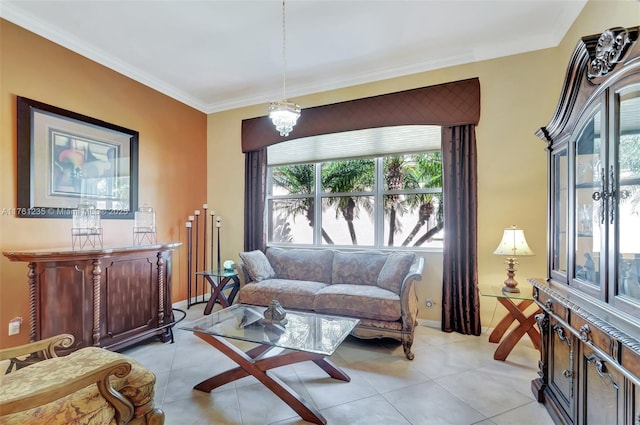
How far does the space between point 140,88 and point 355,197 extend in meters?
3.13

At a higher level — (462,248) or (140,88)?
(140,88)

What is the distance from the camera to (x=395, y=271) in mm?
3236

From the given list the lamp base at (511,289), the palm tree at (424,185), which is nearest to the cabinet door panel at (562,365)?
the lamp base at (511,289)

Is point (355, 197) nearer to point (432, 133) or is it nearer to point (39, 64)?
point (432, 133)

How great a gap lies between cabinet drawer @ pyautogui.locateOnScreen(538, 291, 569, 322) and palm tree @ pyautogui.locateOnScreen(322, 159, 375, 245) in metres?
2.29

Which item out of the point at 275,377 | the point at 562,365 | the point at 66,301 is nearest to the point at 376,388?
the point at 275,377

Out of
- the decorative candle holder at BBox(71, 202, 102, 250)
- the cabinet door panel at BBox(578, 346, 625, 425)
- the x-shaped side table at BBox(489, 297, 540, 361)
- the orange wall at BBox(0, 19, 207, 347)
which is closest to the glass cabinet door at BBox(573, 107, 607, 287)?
the cabinet door panel at BBox(578, 346, 625, 425)

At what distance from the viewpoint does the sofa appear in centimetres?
281

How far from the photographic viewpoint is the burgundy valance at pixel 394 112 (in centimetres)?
331

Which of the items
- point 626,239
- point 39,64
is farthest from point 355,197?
point 39,64

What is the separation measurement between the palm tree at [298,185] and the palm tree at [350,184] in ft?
0.86

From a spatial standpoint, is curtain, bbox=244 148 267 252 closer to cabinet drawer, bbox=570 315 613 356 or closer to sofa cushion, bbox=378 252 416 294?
sofa cushion, bbox=378 252 416 294

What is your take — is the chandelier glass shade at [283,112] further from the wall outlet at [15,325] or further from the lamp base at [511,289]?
the wall outlet at [15,325]

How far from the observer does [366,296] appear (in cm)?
295
